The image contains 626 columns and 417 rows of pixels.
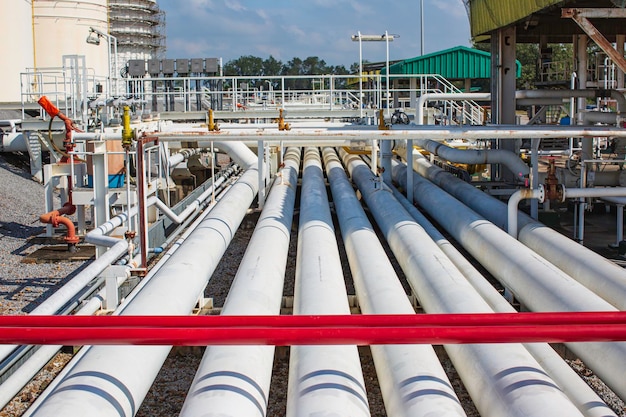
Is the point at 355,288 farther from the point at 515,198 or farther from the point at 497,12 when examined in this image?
the point at 497,12

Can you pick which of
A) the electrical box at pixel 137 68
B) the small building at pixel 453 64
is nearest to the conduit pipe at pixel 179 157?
the electrical box at pixel 137 68

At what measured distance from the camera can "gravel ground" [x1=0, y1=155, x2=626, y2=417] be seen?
5.75 meters

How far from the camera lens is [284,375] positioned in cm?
624

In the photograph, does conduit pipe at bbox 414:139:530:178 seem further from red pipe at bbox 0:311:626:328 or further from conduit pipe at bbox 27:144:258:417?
red pipe at bbox 0:311:626:328

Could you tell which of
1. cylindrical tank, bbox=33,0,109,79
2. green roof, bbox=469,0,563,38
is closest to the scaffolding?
cylindrical tank, bbox=33,0,109,79

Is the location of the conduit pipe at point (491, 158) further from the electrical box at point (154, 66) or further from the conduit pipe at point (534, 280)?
the electrical box at point (154, 66)

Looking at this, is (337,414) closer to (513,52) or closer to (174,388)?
(174,388)

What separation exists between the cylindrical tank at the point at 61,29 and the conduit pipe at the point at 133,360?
21598mm

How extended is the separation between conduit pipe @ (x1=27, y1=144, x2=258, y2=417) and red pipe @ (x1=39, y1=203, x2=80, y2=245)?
12.7 feet

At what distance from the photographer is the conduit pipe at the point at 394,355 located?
395 centimetres

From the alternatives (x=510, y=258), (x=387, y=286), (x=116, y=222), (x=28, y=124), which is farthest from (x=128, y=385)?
(x=28, y=124)

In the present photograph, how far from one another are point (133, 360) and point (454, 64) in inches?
1218

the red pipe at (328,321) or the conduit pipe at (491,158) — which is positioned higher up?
the conduit pipe at (491,158)

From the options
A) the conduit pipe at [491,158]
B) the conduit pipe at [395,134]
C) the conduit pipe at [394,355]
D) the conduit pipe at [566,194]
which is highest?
the conduit pipe at [395,134]
